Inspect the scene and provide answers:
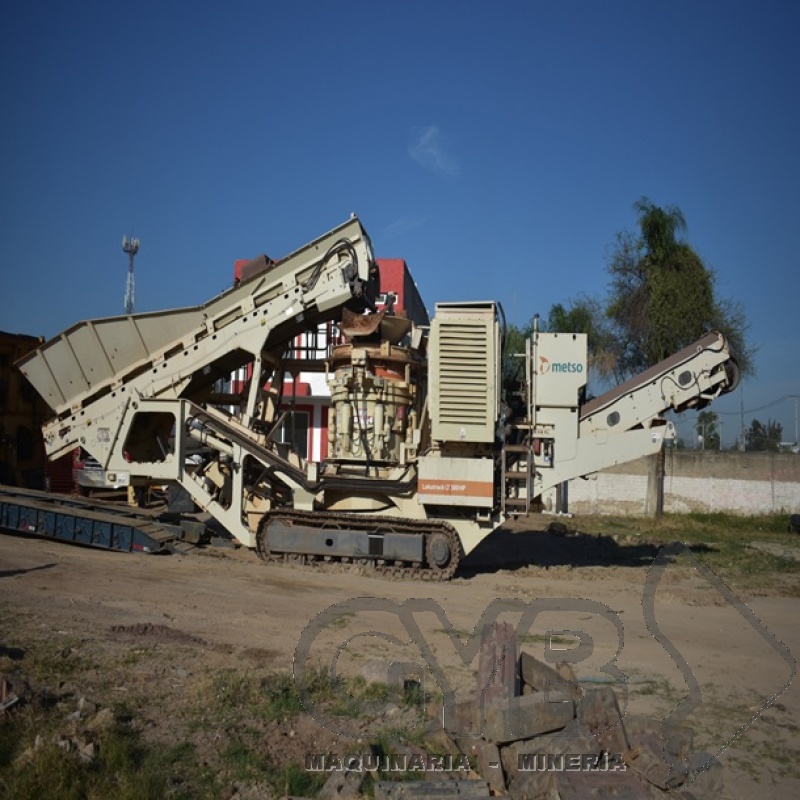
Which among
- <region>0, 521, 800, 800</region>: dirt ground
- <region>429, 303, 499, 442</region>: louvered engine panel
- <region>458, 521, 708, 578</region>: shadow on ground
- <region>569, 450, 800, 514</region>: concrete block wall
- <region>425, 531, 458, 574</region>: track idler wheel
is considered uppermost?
<region>429, 303, 499, 442</region>: louvered engine panel

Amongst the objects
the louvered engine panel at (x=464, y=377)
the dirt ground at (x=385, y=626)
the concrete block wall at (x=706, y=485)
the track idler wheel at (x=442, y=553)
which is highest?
the louvered engine panel at (x=464, y=377)

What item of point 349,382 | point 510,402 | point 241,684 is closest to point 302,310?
point 349,382

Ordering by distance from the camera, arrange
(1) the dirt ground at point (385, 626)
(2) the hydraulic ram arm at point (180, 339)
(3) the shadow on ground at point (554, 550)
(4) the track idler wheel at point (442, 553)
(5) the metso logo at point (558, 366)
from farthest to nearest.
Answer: (3) the shadow on ground at point (554, 550) → (2) the hydraulic ram arm at point (180, 339) → (5) the metso logo at point (558, 366) → (4) the track idler wheel at point (442, 553) → (1) the dirt ground at point (385, 626)

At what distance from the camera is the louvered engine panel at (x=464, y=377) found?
11070 millimetres

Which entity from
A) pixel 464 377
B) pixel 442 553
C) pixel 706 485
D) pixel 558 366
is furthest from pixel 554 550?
pixel 706 485

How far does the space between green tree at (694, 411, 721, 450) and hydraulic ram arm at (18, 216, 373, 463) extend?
57.8ft

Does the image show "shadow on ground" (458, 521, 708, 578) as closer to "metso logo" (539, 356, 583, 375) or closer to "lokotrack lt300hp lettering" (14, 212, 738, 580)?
"lokotrack lt300hp lettering" (14, 212, 738, 580)

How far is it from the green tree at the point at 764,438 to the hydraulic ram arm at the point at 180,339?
688 inches

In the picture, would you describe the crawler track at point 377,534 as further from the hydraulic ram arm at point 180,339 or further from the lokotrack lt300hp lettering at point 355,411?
the hydraulic ram arm at point 180,339

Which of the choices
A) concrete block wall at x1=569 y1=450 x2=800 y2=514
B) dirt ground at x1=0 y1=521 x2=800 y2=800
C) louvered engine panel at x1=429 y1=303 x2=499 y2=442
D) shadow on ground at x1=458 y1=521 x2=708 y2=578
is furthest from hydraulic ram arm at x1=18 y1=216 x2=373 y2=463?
concrete block wall at x1=569 y1=450 x2=800 y2=514

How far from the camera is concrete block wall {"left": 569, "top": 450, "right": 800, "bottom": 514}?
22609mm

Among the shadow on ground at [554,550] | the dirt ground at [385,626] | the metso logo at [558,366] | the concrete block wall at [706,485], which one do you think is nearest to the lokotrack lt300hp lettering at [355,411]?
the metso logo at [558,366]

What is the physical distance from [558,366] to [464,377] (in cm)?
138

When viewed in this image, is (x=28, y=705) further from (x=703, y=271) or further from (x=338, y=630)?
(x=703, y=271)
